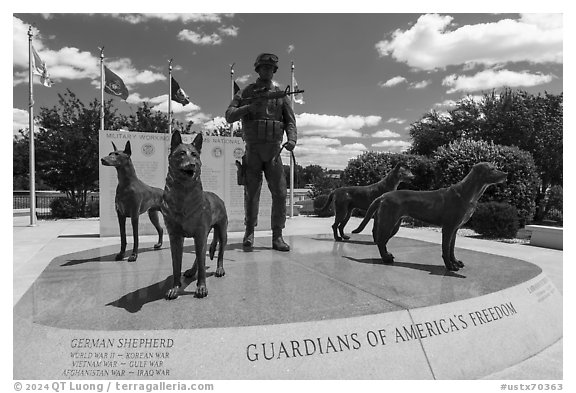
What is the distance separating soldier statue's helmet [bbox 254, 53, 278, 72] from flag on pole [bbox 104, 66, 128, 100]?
46.2 feet

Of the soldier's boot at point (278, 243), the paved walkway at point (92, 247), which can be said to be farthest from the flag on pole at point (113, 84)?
the soldier's boot at point (278, 243)

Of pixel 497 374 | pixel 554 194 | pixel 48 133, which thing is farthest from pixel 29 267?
pixel 554 194

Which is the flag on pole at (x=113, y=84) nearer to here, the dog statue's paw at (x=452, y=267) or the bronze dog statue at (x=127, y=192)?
the bronze dog statue at (x=127, y=192)

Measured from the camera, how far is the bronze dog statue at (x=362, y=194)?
6.91 metres

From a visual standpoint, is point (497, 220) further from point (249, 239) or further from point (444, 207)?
point (249, 239)

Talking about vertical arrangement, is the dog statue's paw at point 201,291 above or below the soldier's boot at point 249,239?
below

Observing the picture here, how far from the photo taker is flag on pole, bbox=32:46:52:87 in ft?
50.2

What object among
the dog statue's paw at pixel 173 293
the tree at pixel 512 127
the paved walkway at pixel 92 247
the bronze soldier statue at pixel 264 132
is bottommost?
the paved walkway at pixel 92 247

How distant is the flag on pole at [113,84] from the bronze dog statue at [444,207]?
16.0 m

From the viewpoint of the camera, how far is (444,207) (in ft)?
15.5

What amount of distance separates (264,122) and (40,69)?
14.4 meters

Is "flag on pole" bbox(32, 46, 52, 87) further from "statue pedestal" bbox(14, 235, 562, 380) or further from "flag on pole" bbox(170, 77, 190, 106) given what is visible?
"statue pedestal" bbox(14, 235, 562, 380)

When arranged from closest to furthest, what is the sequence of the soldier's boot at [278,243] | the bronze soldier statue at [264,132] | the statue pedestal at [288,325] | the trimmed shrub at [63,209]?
the statue pedestal at [288,325], the bronze soldier statue at [264,132], the soldier's boot at [278,243], the trimmed shrub at [63,209]

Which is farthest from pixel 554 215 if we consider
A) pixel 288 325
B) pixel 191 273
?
pixel 288 325
